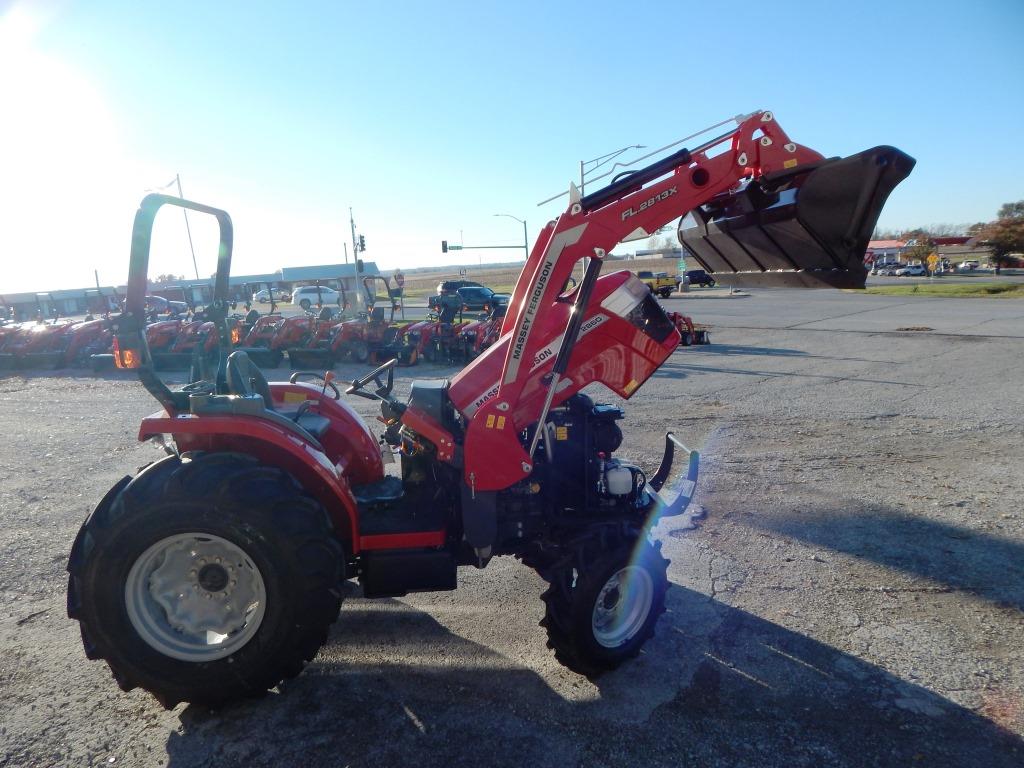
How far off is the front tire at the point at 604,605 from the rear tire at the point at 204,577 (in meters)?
1.11

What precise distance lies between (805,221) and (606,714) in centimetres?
258

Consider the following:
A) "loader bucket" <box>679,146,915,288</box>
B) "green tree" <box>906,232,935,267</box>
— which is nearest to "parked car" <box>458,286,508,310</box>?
"loader bucket" <box>679,146,915,288</box>

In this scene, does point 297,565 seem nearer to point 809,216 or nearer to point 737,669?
point 737,669

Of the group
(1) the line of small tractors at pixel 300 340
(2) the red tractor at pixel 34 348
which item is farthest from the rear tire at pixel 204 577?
(2) the red tractor at pixel 34 348

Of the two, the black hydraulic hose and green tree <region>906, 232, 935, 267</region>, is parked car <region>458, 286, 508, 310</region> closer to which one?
the black hydraulic hose

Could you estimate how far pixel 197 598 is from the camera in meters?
3.13

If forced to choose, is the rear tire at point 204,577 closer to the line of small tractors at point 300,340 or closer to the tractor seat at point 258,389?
the tractor seat at point 258,389

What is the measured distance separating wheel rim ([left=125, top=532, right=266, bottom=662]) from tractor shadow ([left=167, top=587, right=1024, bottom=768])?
354 mm

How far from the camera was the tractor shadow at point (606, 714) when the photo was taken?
2809 mm

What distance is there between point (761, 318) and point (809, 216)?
21596mm

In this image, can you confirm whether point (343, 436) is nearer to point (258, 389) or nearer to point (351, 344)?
point (258, 389)

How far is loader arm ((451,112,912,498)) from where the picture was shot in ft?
10.5

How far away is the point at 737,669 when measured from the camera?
339 centimetres

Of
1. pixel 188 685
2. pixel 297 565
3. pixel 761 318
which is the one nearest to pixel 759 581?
pixel 297 565
